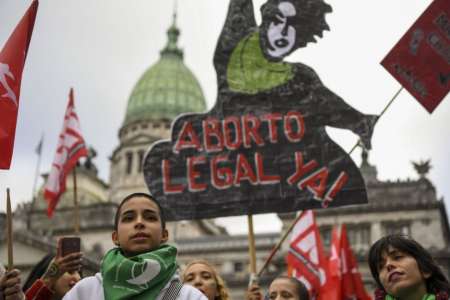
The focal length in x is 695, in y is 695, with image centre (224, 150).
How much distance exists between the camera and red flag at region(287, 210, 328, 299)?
1391cm

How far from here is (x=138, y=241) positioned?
4.31m

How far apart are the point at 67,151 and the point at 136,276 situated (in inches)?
375

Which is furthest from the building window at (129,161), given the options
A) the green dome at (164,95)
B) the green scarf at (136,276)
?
the green scarf at (136,276)

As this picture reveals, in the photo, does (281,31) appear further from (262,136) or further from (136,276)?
(136,276)

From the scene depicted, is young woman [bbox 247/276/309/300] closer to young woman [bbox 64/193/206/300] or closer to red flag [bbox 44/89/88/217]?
young woman [bbox 64/193/206/300]

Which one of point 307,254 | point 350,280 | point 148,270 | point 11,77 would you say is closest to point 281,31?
point 11,77

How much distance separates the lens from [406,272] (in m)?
4.74

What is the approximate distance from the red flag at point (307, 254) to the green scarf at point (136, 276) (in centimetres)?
1002

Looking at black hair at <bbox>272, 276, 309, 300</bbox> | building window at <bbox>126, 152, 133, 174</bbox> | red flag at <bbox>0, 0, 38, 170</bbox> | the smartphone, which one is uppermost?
building window at <bbox>126, 152, 133, 174</bbox>

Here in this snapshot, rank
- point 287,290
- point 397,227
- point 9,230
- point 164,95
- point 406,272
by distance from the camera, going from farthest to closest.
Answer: point 164,95, point 397,227, point 287,290, point 406,272, point 9,230

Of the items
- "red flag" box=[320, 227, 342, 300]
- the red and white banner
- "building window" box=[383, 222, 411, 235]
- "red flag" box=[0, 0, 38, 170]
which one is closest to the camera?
"red flag" box=[0, 0, 38, 170]

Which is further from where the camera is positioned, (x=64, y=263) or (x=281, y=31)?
(x=281, y=31)

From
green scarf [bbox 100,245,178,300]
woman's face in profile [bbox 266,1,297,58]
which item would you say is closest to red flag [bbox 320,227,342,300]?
woman's face in profile [bbox 266,1,297,58]

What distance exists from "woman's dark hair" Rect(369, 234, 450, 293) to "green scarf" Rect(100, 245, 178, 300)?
163 cm
